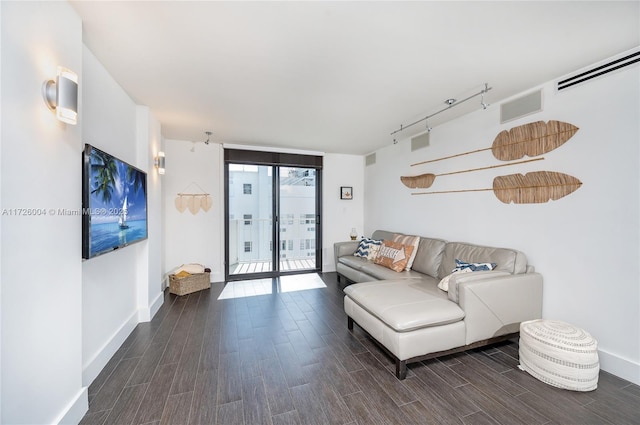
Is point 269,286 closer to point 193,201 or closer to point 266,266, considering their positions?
point 266,266

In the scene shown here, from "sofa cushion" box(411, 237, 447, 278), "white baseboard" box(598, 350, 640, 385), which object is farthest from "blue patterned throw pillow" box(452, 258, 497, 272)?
"white baseboard" box(598, 350, 640, 385)

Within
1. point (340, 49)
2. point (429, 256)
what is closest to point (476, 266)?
point (429, 256)

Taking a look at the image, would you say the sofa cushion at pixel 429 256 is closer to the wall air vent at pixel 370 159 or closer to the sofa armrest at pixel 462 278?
the sofa armrest at pixel 462 278

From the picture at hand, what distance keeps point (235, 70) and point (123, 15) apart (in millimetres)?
783

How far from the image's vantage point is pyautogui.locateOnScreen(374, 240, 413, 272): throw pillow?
3572 millimetres

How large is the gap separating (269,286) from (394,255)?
2.19m

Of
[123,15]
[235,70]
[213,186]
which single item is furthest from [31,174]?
[213,186]

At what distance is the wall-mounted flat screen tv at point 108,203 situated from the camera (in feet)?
5.48

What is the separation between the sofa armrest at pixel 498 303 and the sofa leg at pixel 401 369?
2.09 ft

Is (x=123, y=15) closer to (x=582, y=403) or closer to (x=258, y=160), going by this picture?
(x=258, y=160)

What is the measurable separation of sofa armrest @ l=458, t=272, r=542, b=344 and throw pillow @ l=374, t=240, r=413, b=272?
133cm

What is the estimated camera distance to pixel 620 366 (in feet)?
6.47

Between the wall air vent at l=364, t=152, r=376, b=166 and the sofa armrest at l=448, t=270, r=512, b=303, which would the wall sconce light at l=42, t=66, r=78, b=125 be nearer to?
the sofa armrest at l=448, t=270, r=512, b=303

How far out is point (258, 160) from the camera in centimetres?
482
